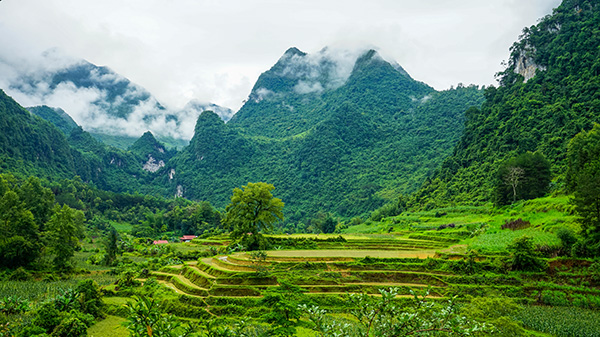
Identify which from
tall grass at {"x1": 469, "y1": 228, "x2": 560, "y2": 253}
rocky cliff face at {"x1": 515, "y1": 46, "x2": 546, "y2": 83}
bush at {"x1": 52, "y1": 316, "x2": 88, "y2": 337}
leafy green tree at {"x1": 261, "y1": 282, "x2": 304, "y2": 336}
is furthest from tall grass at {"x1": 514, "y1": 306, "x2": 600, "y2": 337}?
rocky cliff face at {"x1": 515, "y1": 46, "x2": 546, "y2": 83}

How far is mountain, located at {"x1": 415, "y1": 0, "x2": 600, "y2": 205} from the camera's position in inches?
1989

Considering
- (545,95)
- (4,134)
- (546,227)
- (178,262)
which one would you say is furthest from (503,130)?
(4,134)

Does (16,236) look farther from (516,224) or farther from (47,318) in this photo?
(516,224)

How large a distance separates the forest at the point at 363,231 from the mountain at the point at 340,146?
3.07 ft

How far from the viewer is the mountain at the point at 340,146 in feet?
351

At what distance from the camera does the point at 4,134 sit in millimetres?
97688

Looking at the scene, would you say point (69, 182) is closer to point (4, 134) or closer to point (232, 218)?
point (4, 134)

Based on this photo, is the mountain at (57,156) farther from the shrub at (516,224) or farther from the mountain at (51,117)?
the shrub at (516,224)

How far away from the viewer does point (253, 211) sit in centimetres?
3597

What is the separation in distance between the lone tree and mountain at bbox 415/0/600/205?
3345cm

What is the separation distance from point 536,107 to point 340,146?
78097 mm

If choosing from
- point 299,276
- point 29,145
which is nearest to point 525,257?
point 299,276

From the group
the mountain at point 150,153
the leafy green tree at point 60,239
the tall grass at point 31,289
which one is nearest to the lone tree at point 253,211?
the tall grass at point 31,289

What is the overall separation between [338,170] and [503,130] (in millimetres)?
64530
